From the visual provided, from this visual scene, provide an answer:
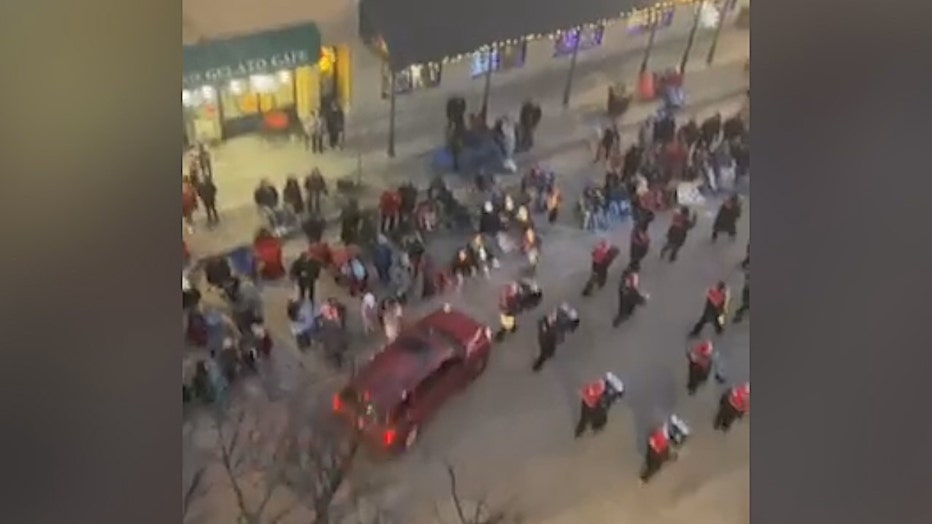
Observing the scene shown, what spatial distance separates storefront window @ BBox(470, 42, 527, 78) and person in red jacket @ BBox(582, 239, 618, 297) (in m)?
0.21

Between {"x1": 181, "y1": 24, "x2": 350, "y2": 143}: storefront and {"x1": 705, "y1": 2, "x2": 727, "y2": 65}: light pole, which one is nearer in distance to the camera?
{"x1": 181, "y1": 24, "x2": 350, "y2": 143}: storefront

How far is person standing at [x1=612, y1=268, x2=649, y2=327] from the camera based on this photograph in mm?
1337

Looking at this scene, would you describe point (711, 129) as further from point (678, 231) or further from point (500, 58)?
point (500, 58)

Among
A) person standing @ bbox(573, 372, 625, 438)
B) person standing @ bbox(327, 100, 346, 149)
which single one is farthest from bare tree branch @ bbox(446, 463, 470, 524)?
person standing @ bbox(327, 100, 346, 149)

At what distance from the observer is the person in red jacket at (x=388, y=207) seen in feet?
4.24

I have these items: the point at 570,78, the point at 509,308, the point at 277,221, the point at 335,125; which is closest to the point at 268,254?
the point at 277,221

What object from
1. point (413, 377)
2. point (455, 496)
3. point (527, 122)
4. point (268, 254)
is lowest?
point (455, 496)

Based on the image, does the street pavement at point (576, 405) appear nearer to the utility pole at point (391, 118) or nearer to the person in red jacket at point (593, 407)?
the person in red jacket at point (593, 407)

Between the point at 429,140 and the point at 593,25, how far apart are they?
0.71ft

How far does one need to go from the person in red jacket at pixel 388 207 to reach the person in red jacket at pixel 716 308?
1.13 ft

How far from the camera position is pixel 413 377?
1285 millimetres

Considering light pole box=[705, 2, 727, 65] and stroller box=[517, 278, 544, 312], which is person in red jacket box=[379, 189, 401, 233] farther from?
light pole box=[705, 2, 727, 65]

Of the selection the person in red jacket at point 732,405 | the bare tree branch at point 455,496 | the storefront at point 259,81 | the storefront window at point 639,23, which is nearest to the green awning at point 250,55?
the storefront at point 259,81

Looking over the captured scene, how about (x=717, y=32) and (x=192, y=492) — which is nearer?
(x=192, y=492)
